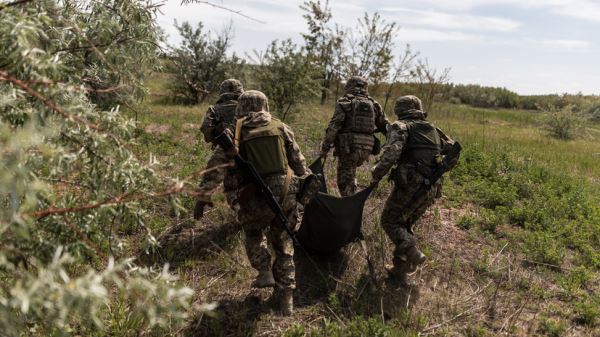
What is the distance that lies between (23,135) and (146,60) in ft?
7.40

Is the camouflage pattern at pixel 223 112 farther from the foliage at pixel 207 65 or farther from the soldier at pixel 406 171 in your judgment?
the foliage at pixel 207 65

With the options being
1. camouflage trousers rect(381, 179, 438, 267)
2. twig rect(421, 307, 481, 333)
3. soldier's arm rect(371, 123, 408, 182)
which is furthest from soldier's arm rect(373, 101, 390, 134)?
twig rect(421, 307, 481, 333)

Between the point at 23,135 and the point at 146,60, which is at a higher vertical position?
the point at 146,60

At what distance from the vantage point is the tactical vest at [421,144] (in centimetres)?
496

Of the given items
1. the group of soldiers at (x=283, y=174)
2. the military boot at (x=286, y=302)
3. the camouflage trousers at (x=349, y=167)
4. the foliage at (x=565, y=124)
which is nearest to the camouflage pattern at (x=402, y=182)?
the group of soldiers at (x=283, y=174)

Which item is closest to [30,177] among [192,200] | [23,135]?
[23,135]

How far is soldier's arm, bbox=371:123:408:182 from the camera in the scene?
193 inches

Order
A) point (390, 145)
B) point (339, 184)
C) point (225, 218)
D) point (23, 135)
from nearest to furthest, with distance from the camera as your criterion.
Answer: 1. point (23, 135)
2. point (390, 145)
3. point (225, 218)
4. point (339, 184)

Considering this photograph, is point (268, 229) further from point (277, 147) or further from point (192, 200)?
point (192, 200)

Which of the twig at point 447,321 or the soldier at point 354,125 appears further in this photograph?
the soldier at point 354,125

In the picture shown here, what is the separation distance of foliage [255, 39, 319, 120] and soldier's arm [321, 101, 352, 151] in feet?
16.3

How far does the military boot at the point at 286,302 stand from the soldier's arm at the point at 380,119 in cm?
329

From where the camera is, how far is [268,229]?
4609mm

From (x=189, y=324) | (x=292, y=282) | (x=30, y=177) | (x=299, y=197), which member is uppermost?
(x=30, y=177)
